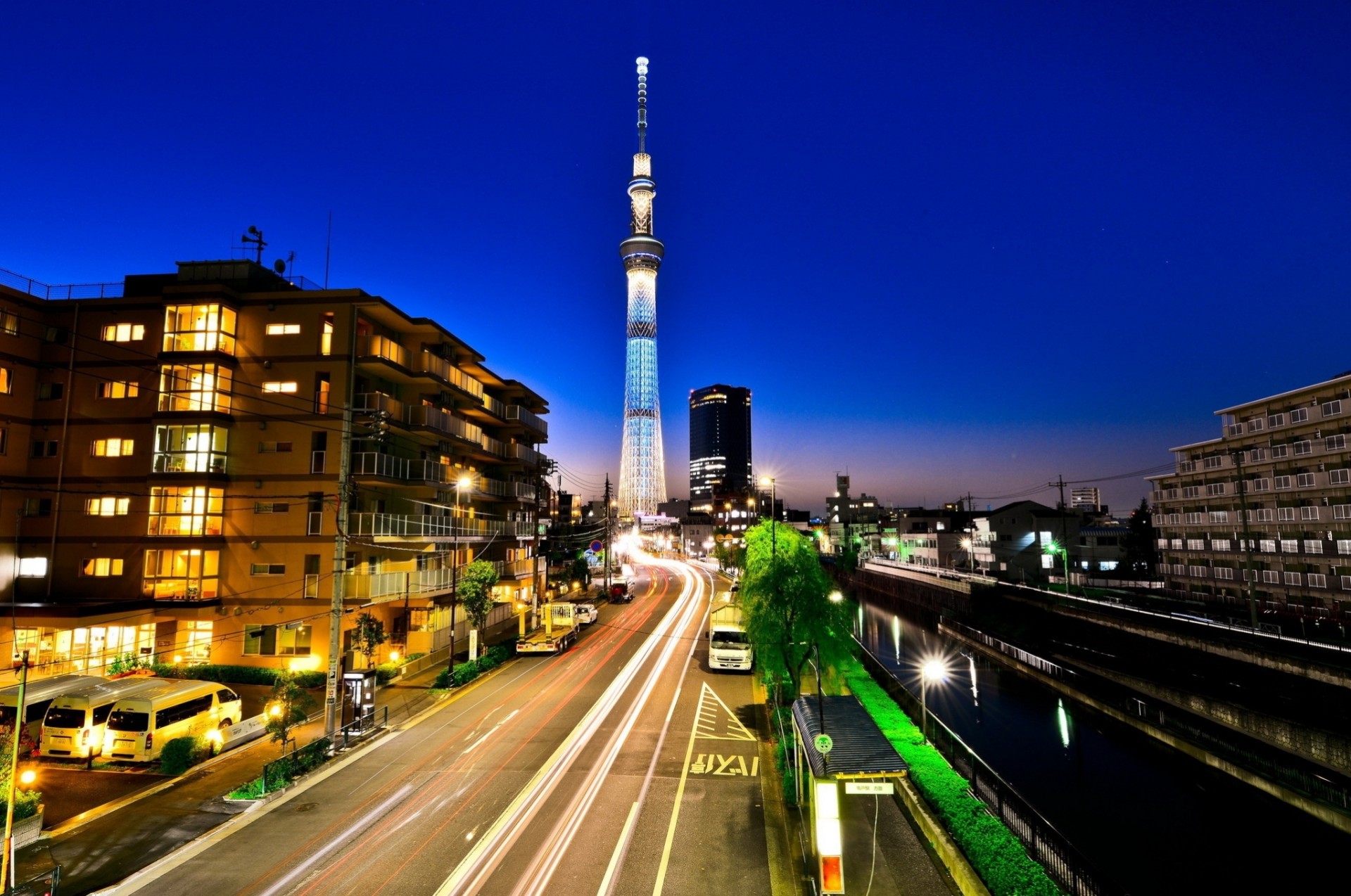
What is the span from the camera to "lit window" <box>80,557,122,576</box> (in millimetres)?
31719

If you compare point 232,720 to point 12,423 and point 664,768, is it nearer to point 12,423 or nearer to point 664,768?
point 664,768

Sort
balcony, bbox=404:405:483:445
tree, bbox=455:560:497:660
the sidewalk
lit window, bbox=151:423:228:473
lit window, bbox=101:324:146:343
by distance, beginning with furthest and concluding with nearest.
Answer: balcony, bbox=404:405:483:445
tree, bbox=455:560:497:660
lit window, bbox=101:324:146:343
lit window, bbox=151:423:228:473
the sidewalk

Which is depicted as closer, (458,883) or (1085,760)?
(458,883)

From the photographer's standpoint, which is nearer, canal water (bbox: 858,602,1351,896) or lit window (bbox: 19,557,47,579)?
canal water (bbox: 858,602,1351,896)

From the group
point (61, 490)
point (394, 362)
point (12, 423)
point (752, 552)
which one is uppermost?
point (394, 362)

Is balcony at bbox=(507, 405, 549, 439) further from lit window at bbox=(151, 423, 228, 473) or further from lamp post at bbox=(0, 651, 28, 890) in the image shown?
lamp post at bbox=(0, 651, 28, 890)

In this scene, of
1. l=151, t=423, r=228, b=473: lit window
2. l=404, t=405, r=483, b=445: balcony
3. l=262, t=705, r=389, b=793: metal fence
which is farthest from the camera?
l=404, t=405, r=483, b=445: balcony

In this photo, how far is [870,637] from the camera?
5959 cm

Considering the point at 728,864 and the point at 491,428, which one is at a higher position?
the point at 491,428

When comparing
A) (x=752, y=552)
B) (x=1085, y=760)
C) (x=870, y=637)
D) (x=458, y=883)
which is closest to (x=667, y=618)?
(x=870, y=637)

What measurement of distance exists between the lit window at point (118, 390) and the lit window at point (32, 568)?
8.27 metres

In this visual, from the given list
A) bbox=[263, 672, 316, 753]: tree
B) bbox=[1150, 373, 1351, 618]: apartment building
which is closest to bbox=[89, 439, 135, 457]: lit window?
bbox=[263, 672, 316, 753]: tree

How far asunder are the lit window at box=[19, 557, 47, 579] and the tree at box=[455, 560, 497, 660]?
19049mm

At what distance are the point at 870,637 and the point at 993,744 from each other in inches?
1161
